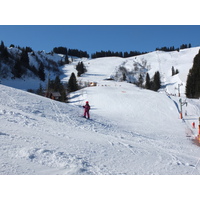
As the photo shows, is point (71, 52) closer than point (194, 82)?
No

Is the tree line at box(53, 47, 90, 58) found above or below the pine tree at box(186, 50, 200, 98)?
above

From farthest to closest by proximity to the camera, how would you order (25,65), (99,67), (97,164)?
(99,67) < (25,65) < (97,164)

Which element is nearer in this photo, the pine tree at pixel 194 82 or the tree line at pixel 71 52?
the pine tree at pixel 194 82

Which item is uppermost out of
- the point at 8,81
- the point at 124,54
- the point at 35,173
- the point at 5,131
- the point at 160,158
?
the point at 124,54

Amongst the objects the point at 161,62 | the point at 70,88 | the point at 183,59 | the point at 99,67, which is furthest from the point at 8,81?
the point at 183,59

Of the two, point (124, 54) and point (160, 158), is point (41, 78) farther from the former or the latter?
point (124, 54)

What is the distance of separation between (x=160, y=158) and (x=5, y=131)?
7194 mm

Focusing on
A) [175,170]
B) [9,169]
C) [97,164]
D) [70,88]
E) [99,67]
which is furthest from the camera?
[99,67]

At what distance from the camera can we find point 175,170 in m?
5.97

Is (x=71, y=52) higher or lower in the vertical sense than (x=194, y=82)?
higher

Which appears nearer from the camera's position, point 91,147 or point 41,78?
point 91,147

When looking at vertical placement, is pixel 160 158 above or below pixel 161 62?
below

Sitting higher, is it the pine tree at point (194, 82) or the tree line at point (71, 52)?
the tree line at point (71, 52)

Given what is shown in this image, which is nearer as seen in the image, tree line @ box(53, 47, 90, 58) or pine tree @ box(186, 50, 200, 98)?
pine tree @ box(186, 50, 200, 98)
